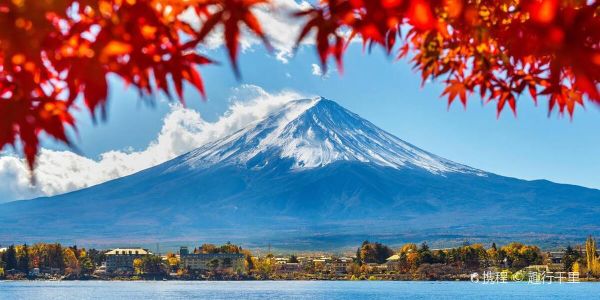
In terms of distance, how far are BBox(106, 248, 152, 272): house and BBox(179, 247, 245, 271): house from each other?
24.5 ft

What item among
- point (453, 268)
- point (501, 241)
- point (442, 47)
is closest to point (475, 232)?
point (501, 241)

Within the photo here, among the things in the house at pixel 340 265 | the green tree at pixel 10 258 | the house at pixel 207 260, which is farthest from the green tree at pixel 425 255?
the green tree at pixel 10 258

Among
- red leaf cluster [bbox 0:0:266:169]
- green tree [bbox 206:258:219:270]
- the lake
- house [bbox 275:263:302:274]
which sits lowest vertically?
the lake

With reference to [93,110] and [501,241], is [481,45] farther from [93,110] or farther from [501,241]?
[501,241]

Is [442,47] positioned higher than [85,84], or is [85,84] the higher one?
[442,47]

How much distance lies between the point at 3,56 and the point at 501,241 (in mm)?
184678

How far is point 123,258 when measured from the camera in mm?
146500

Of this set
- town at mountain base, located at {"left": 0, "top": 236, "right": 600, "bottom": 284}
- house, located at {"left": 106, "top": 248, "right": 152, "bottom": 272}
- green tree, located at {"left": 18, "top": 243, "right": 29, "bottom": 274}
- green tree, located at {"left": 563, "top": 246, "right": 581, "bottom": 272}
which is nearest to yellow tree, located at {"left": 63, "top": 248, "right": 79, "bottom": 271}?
town at mountain base, located at {"left": 0, "top": 236, "right": 600, "bottom": 284}

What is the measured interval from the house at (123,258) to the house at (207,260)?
748 centimetres

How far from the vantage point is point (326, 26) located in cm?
244

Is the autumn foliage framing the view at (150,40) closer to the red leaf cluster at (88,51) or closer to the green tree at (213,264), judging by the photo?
the red leaf cluster at (88,51)

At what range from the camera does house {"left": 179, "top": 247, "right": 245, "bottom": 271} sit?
466ft

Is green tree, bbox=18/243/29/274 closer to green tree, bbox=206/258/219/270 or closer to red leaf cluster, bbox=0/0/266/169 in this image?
green tree, bbox=206/258/219/270

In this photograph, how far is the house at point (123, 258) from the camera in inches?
5719
